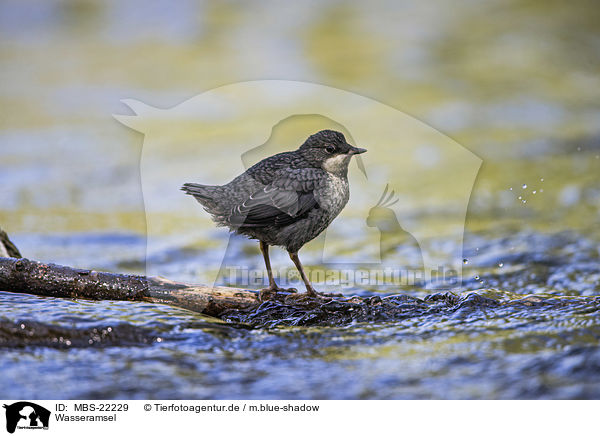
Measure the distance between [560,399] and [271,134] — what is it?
14.2ft

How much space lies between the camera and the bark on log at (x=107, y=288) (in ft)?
10.8

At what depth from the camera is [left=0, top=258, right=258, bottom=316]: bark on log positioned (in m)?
3.30

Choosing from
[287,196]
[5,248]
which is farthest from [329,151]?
[5,248]

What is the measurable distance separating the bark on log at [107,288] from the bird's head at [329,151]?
842mm

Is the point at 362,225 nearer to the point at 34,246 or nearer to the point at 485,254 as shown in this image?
the point at 485,254

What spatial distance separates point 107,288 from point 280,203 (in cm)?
100

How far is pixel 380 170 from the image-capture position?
648 cm

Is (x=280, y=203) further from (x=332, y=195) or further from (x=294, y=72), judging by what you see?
(x=294, y=72)

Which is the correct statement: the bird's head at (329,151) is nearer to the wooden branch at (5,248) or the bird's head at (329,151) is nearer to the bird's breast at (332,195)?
the bird's breast at (332,195)

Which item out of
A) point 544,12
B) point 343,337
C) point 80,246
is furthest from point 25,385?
point 544,12

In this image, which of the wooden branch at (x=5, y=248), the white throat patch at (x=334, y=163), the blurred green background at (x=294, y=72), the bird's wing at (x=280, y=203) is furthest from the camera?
the blurred green background at (x=294, y=72)

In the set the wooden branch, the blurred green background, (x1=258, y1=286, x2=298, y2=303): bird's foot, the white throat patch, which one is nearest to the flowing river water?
the blurred green background
